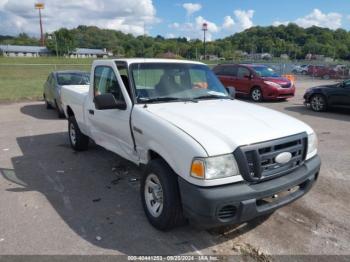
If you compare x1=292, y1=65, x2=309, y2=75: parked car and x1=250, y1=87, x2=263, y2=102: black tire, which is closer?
x1=250, y1=87, x2=263, y2=102: black tire

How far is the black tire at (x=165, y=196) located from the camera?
340 centimetres

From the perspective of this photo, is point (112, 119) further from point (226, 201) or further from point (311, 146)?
point (311, 146)

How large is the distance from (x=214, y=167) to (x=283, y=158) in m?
0.79

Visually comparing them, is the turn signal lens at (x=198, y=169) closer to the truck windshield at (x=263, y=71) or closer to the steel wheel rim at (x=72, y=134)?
the steel wheel rim at (x=72, y=134)

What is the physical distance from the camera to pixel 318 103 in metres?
12.1

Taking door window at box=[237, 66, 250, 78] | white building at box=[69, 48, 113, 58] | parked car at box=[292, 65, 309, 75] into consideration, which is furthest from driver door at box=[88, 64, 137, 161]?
white building at box=[69, 48, 113, 58]

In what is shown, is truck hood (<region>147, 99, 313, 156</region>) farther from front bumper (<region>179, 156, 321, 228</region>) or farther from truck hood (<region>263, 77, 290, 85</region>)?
truck hood (<region>263, 77, 290, 85</region>)

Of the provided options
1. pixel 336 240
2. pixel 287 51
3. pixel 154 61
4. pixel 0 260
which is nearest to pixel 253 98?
pixel 154 61

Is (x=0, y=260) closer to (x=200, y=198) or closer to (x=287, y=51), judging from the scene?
(x=200, y=198)

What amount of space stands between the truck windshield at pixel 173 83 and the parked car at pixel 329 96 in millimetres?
8018

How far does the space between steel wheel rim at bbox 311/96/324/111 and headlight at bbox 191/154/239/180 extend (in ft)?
33.2

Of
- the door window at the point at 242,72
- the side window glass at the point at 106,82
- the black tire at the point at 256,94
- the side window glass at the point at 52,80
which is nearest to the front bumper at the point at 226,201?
the side window glass at the point at 106,82

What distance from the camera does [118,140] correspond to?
4.73 meters

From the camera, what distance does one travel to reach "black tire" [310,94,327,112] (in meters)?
12.0
